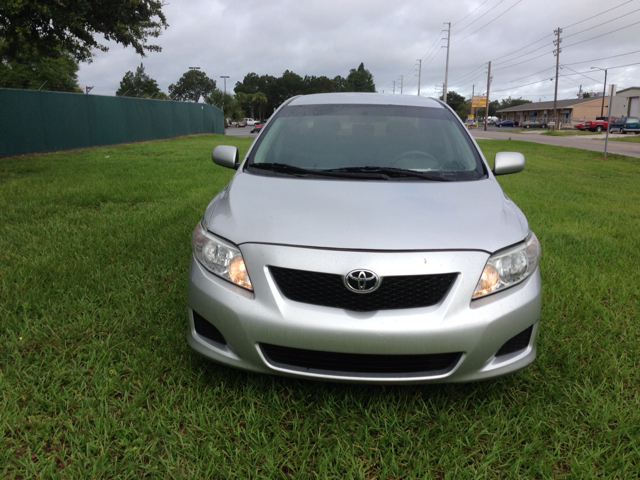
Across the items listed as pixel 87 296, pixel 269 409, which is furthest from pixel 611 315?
pixel 87 296

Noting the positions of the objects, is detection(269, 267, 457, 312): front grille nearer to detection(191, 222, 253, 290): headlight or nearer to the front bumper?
the front bumper

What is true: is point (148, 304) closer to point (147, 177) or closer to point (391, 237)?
point (391, 237)

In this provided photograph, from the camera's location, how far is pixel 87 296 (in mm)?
3273

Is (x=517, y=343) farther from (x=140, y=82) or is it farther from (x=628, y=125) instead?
(x=140, y=82)

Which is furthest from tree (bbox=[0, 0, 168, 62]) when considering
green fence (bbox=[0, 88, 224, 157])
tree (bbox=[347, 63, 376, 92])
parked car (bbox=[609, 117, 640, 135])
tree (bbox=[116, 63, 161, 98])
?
tree (bbox=[347, 63, 376, 92])

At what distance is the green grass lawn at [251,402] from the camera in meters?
1.85

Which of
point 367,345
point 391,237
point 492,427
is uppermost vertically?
point 391,237

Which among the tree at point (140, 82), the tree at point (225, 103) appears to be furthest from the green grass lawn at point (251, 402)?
the tree at point (140, 82)

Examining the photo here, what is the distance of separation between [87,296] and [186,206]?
3.08 meters

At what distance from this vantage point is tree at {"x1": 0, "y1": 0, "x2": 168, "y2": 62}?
35.6 ft

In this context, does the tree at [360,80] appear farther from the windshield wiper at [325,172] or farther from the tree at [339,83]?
the windshield wiper at [325,172]

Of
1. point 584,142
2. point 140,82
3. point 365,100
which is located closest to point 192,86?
point 140,82

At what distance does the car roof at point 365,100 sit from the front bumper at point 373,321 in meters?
1.90

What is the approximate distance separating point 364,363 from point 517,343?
0.71m
